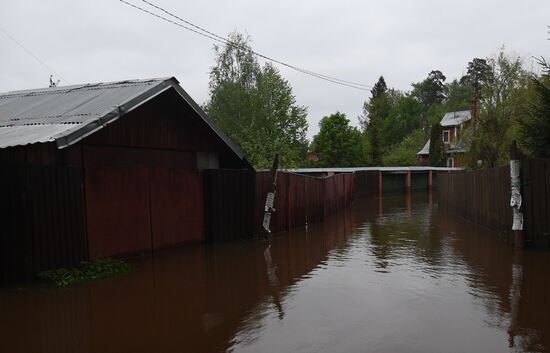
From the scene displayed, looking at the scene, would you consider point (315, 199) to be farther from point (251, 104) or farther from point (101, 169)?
point (251, 104)

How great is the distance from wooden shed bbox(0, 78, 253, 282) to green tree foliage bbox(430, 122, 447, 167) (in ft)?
137

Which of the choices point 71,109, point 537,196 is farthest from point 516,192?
point 71,109

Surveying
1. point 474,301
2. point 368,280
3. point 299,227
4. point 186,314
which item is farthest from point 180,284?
point 299,227

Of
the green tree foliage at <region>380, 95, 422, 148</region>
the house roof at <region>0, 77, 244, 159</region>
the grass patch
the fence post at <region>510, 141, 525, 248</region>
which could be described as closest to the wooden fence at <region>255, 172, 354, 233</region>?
the house roof at <region>0, 77, 244, 159</region>

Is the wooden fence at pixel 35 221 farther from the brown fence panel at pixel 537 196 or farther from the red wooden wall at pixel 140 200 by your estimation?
the brown fence panel at pixel 537 196

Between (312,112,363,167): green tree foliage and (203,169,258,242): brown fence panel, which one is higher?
(312,112,363,167): green tree foliage

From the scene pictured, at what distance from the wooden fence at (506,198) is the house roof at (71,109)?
659 centimetres

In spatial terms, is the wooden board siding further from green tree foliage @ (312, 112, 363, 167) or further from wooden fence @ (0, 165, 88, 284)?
green tree foliage @ (312, 112, 363, 167)

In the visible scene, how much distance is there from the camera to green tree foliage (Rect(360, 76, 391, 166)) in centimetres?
5756

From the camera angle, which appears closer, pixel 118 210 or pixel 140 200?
pixel 118 210

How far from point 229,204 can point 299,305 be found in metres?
5.91

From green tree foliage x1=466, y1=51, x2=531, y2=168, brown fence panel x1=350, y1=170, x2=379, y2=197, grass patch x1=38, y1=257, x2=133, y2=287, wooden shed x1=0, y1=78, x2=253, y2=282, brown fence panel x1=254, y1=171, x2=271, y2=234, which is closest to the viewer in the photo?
wooden shed x1=0, y1=78, x2=253, y2=282

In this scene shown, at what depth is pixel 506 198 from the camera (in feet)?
36.1

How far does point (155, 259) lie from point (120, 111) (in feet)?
10.2
